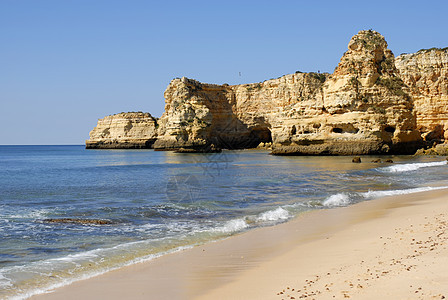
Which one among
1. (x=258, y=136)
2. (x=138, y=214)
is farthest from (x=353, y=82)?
(x=258, y=136)

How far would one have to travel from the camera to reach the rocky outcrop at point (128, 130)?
3607 inches

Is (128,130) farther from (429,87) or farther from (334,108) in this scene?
(429,87)

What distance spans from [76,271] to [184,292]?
2.42 metres

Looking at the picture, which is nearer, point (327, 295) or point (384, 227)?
point (327, 295)

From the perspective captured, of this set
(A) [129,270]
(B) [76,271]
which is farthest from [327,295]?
(B) [76,271]

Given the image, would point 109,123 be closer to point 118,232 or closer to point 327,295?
point 118,232

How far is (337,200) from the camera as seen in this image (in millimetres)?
14984

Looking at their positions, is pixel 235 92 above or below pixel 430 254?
above

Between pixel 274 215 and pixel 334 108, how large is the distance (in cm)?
3533

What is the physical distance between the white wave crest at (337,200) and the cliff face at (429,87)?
43.5m

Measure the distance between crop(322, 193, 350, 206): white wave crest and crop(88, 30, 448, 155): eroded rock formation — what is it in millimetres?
28412

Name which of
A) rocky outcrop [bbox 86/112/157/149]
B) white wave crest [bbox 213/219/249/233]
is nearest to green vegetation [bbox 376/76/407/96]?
white wave crest [bbox 213/219/249/233]

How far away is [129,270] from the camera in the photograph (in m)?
Result: 6.78

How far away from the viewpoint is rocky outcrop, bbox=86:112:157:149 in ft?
301
